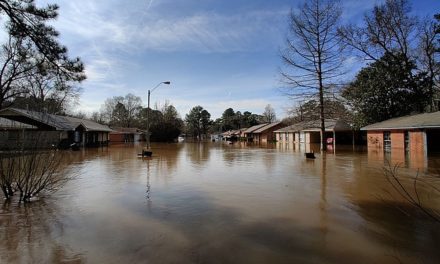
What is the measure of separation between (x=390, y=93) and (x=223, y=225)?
31383 millimetres

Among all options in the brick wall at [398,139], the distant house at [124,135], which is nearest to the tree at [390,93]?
the brick wall at [398,139]

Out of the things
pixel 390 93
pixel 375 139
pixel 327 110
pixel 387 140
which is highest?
pixel 390 93

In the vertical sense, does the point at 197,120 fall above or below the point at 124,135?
above

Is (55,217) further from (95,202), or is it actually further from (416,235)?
(416,235)

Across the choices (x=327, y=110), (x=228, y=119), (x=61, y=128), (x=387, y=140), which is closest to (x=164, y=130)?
(x=61, y=128)

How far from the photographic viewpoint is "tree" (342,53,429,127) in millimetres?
31625

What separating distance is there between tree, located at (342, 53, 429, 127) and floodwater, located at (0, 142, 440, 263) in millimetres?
22489

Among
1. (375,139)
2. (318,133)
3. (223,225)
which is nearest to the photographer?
(223,225)

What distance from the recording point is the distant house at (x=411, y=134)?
2150 cm

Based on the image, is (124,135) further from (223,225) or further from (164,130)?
(223,225)

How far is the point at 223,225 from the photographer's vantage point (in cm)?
665

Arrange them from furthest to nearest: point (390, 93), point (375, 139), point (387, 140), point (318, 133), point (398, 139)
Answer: point (318, 133)
point (390, 93)
point (375, 139)
point (387, 140)
point (398, 139)

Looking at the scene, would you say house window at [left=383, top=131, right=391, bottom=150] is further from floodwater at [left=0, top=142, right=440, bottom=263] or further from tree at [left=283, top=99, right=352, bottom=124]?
floodwater at [left=0, top=142, right=440, bottom=263]

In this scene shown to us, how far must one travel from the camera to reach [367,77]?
111 ft
